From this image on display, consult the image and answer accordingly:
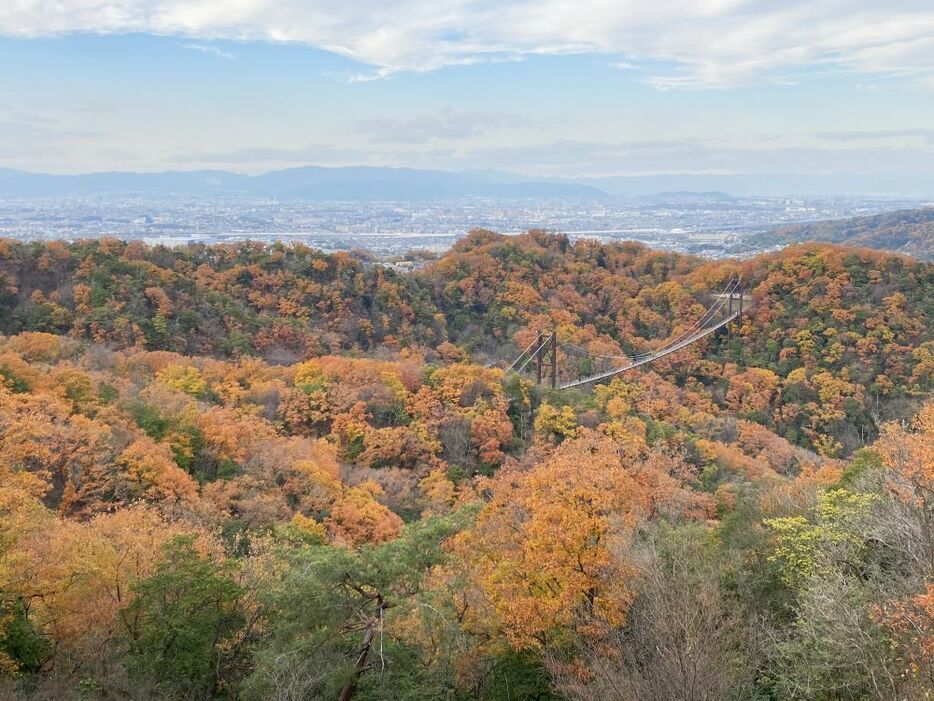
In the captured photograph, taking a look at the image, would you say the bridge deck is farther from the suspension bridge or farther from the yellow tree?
the yellow tree

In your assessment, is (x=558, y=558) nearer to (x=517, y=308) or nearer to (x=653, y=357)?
(x=653, y=357)

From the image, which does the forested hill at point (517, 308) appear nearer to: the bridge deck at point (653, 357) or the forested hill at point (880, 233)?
the bridge deck at point (653, 357)

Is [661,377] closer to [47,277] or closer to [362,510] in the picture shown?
[362,510]

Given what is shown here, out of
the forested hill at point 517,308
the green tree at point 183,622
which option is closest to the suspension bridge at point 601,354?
the forested hill at point 517,308

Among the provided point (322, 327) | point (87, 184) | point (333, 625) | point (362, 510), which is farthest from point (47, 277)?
point (87, 184)

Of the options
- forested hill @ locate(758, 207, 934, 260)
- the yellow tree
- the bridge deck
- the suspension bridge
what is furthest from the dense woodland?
forested hill @ locate(758, 207, 934, 260)

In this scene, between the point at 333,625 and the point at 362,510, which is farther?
the point at 362,510
